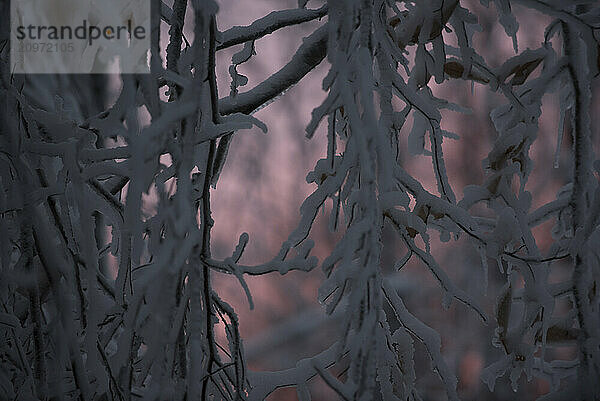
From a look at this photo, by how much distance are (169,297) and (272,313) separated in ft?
14.8

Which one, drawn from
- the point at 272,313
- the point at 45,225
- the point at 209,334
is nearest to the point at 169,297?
the point at 209,334

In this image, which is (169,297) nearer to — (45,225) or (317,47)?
(45,225)

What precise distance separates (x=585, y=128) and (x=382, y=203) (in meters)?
0.35

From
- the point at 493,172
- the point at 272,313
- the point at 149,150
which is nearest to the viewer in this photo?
the point at 149,150

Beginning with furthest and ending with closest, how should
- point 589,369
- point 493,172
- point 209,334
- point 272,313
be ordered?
point 272,313 < point 493,172 < point 589,369 < point 209,334

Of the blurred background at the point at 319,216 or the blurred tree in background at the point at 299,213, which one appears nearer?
the blurred tree in background at the point at 299,213

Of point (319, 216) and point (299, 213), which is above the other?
point (319, 216)

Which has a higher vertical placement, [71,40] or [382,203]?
[71,40]

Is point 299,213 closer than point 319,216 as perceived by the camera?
Yes

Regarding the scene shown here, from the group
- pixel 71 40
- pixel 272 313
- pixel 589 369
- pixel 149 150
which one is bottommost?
pixel 272 313

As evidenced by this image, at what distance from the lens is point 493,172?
29.4 inches

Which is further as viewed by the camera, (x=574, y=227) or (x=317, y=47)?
(x=317, y=47)

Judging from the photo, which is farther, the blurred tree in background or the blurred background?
the blurred background

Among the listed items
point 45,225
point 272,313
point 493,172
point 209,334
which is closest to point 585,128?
point 493,172
